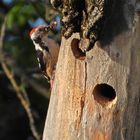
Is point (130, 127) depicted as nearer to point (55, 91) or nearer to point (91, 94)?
point (91, 94)

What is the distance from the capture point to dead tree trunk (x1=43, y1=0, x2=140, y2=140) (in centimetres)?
379

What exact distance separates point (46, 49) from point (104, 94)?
1233mm

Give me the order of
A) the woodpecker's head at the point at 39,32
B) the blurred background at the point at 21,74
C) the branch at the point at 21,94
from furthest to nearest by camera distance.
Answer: the blurred background at the point at 21,74
the branch at the point at 21,94
the woodpecker's head at the point at 39,32

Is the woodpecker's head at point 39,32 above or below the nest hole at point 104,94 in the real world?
below

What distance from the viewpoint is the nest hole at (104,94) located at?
3.89 meters

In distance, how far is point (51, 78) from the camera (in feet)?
15.8

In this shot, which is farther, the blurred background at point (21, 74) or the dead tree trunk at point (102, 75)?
the blurred background at point (21, 74)

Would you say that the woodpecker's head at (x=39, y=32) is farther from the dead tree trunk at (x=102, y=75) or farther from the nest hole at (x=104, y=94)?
the nest hole at (x=104, y=94)

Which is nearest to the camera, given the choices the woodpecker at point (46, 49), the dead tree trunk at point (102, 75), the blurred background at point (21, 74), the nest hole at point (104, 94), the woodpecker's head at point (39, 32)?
the dead tree trunk at point (102, 75)

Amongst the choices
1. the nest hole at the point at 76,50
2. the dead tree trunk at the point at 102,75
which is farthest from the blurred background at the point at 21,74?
the dead tree trunk at the point at 102,75

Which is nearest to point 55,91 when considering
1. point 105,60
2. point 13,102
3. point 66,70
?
point 66,70

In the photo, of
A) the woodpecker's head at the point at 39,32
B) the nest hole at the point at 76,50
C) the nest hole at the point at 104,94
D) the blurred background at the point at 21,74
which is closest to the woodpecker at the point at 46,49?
the woodpecker's head at the point at 39,32

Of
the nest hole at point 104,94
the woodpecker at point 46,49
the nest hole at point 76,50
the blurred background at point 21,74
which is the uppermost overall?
the nest hole at point 76,50

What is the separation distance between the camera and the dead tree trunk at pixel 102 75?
379 centimetres
